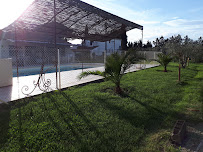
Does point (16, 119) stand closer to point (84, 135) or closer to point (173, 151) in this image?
point (84, 135)

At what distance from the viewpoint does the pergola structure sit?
11.1m

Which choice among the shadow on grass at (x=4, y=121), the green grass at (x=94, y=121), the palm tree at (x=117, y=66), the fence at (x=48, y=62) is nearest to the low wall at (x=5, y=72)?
the fence at (x=48, y=62)

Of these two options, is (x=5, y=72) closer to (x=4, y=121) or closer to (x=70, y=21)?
(x=4, y=121)

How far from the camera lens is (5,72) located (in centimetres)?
737

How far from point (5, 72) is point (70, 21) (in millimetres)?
9793

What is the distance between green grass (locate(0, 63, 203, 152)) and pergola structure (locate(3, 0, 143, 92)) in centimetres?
635

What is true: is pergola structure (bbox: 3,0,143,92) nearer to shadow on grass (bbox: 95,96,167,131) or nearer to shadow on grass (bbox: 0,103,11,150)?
shadow on grass (bbox: 0,103,11,150)

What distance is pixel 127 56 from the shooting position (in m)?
6.70

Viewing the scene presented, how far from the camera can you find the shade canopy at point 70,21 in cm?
1111

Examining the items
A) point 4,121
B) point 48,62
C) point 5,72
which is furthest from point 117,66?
point 48,62

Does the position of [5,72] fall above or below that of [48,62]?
below

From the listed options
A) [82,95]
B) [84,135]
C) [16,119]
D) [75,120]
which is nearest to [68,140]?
[84,135]

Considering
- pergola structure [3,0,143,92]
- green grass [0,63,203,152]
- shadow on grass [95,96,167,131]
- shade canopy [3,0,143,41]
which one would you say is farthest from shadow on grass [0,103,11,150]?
shade canopy [3,0,143,41]

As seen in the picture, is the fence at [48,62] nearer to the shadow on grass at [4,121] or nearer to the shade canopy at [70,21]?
the shade canopy at [70,21]
